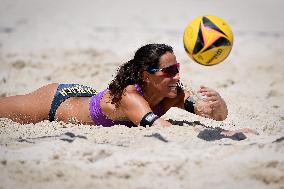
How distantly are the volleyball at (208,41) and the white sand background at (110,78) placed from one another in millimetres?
663

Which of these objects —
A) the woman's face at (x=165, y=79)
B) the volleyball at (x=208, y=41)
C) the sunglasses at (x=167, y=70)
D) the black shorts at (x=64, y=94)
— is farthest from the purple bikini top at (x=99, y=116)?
the volleyball at (x=208, y=41)

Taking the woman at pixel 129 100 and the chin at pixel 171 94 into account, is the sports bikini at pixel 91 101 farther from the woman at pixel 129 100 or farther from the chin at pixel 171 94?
the chin at pixel 171 94

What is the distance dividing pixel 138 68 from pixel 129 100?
328mm

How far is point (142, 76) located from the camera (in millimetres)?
4570

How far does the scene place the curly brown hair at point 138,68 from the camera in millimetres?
4508

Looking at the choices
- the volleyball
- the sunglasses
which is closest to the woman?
the sunglasses

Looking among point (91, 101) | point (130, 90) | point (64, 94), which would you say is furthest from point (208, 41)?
point (64, 94)

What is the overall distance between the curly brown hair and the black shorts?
473 mm

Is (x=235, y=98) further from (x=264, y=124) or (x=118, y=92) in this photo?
(x=118, y=92)

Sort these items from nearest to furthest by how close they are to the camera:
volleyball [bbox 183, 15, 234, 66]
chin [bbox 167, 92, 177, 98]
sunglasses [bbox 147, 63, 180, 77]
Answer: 1. sunglasses [bbox 147, 63, 180, 77]
2. chin [bbox 167, 92, 177, 98]
3. volleyball [bbox 183, 15, 234, 66]

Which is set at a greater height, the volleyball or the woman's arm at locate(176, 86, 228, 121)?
the volleyball

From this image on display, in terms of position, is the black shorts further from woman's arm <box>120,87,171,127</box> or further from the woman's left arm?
the woman's left arm

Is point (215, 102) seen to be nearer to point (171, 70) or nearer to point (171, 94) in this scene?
point (171, 94)

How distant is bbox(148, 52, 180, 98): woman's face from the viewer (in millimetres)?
4500
